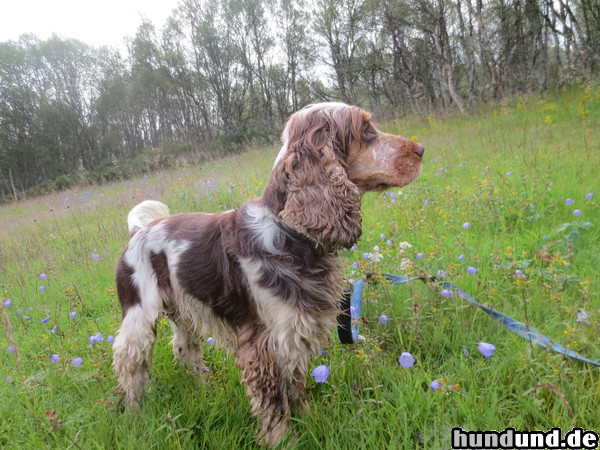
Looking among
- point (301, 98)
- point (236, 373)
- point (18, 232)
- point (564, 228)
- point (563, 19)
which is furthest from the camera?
point (301, 98)

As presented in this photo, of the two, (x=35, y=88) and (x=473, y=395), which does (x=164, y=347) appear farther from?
(x=35, y=88)

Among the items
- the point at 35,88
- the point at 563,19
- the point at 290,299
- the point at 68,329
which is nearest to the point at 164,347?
the point at 68,329

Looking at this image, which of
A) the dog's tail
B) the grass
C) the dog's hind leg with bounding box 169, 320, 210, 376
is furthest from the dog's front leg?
the dog's tail

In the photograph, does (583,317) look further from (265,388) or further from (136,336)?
(136,336)

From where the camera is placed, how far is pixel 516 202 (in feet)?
13.1

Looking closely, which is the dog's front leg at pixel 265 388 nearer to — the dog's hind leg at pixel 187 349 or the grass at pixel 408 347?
the grass at pixel 408 347

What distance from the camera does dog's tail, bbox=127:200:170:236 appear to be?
305 centimetres

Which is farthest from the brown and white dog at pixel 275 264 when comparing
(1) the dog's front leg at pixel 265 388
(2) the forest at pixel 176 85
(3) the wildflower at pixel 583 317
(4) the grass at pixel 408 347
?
(2) the forest at pixel 176 85

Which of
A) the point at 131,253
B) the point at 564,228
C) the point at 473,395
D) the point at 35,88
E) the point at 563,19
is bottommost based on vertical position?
the point at 473,395

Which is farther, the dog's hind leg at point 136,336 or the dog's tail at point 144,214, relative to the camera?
the dog's tail at point 144,214

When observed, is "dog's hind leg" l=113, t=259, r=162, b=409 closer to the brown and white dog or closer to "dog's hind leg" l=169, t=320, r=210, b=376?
the brown and white dog

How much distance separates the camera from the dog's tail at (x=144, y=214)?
3.05 m

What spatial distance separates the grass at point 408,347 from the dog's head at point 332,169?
0.77 m

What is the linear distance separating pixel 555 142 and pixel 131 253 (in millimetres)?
7407
